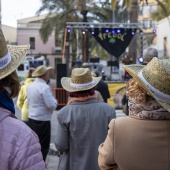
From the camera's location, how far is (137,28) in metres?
14.2

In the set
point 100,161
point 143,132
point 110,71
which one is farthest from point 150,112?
point 110,71

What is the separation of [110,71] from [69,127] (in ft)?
59.1

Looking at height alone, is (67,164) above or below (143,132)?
below

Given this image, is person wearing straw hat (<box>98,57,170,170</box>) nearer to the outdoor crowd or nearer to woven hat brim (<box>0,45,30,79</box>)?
the outdoor crowd

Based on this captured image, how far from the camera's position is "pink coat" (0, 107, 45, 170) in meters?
1.61

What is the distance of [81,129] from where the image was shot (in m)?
3.57

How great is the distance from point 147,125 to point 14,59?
836mm

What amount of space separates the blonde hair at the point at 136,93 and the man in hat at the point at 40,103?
3.49 m

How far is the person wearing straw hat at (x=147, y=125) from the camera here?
6.29 feet

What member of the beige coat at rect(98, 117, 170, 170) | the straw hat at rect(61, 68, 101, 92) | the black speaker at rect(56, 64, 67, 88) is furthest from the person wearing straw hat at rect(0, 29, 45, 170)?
the black speaker at rect(56, 64, 67, 88)

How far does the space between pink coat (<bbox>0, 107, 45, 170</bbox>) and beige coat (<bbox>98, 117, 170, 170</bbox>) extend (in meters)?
0.56

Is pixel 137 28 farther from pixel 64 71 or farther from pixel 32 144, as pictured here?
pixel 32 144

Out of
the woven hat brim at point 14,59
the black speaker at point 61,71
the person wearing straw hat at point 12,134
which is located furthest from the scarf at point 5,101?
the black speaker at point 61,71

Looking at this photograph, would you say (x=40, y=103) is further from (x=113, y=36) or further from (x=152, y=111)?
(x=113, y=36)
